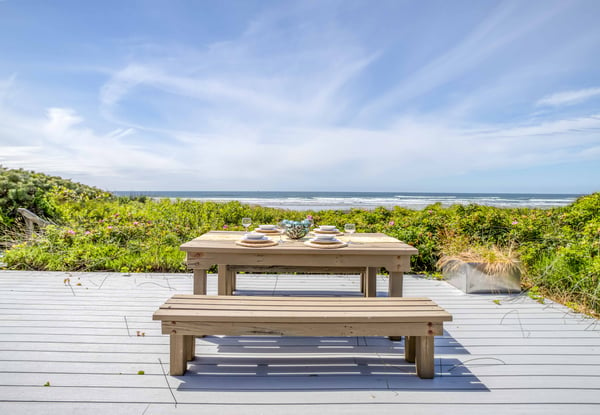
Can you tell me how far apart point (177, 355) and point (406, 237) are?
3.88 metres

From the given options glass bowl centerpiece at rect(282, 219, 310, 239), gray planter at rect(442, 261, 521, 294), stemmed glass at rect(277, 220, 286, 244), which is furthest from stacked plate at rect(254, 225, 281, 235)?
gray planter at rect(442, 261, 521, 294)

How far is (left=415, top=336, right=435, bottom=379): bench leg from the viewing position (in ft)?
6.16

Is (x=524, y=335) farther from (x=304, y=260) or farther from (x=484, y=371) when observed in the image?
(x=304, y=260)

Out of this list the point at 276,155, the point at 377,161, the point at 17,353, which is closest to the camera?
the point at 17,353

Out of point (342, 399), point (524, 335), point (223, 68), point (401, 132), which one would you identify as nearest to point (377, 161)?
point (401, 132)

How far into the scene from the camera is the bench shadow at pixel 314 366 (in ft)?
5.96

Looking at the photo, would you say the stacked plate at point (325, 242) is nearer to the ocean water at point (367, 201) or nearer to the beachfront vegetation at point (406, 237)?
the beachfront vegetation at point (406, 237)

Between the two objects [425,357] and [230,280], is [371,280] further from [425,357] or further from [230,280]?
[230,280]

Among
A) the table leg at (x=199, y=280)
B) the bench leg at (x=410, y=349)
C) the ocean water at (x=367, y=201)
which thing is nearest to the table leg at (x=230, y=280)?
the table leg at (x=199, y=280)

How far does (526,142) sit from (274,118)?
935 centimetres

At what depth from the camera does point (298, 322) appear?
5.84ft

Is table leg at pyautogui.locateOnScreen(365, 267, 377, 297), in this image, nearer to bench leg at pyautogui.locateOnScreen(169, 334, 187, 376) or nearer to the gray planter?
the gray planter

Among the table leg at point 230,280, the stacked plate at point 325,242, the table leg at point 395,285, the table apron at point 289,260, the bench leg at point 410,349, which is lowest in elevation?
the bench leg at point 410,349

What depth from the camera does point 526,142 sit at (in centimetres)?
1202
